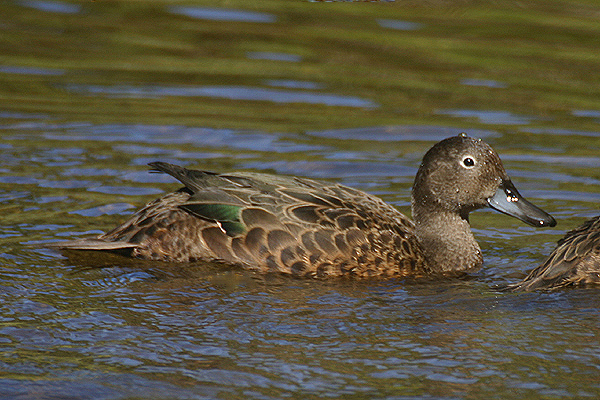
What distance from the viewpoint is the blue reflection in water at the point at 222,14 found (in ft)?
53.0

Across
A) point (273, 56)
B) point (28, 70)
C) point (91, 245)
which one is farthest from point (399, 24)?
point (91, 245)

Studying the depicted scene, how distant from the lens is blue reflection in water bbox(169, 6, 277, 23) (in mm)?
16141

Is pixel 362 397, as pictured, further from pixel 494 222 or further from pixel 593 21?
pixel 593 21

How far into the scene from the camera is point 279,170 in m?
10.8

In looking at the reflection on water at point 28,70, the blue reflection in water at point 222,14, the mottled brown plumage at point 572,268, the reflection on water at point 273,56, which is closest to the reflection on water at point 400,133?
the reflection on water at point 273,56

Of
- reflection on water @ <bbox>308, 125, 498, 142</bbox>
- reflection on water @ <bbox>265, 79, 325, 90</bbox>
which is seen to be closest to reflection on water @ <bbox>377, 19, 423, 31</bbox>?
reflection on water @ <bbox>265, 79, 325, 90</bbox>

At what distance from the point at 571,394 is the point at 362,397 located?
Answer: 1.11 meters

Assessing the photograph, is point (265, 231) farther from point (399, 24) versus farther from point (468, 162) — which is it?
point (399, 24)

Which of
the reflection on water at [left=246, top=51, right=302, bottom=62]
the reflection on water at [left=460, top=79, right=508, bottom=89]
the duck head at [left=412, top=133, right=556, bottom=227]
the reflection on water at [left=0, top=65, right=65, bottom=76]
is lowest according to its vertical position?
the duck head at [left=412, top=133, right=556, bottom=227]

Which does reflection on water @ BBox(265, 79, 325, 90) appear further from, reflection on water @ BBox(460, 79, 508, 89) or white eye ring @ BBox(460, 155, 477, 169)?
white eye ring @ BBox(460, 155, 477, 169)

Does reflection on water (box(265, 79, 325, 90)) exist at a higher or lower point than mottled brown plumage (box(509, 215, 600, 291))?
higher

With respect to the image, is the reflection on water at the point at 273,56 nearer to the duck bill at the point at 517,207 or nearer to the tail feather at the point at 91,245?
the duck bill at the point at 517,207

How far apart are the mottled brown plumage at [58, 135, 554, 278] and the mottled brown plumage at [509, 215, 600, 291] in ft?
2.65

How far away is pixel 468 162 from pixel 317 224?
4.73ft
